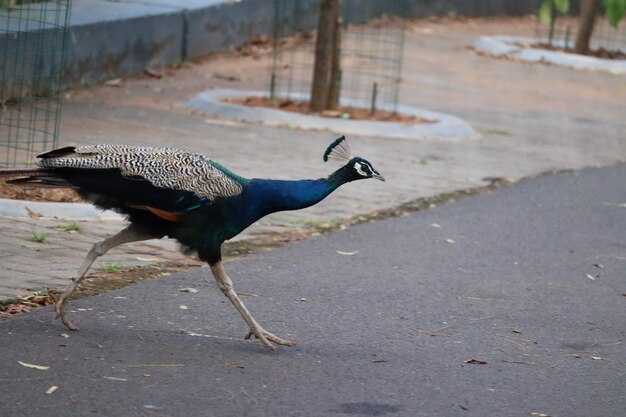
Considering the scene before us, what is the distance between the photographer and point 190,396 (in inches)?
177

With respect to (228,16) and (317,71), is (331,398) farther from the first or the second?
(228,16)

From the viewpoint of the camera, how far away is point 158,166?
16.9 feet

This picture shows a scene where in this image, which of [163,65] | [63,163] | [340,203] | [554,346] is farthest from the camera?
[163,65]

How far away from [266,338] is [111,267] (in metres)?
1.54

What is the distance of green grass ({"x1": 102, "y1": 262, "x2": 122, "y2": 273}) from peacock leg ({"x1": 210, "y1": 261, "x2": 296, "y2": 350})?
1.29m

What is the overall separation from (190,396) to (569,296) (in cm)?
294

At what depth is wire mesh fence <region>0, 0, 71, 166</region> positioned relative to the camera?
938 cm

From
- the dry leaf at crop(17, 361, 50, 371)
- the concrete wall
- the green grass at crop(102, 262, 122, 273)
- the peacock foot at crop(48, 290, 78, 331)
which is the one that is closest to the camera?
the dry leaf at crop(17, 361, 50, 371)

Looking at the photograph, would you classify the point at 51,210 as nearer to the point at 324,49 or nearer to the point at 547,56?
the point at 324,49

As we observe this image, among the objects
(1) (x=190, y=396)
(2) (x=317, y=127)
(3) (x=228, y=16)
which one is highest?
(3) (x=228, y=16)

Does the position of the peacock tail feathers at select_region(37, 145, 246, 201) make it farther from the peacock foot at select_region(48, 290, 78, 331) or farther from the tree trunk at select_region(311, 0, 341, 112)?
the tree trunk at select_region(311, 0, 341, 112)

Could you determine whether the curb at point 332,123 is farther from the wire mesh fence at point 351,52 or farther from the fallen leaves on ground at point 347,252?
the fallen leaves on ground at point 347,252

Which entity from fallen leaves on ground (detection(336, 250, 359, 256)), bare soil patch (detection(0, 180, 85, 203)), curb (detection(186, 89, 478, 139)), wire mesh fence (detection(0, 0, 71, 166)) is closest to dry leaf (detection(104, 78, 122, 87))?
curb (detection(186, 89, 478, 139))

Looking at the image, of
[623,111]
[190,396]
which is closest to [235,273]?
[190,396]
